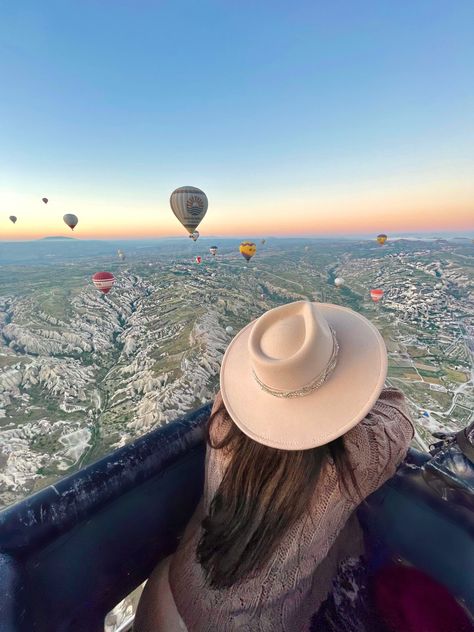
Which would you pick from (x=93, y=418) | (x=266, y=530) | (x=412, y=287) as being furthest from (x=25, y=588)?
(x=412, y=287)

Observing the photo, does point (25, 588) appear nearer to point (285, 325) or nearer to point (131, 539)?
point (131, 539)

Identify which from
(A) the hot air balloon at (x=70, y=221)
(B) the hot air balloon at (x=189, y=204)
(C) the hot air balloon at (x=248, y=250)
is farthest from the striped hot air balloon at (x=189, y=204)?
(A) the hot air balloon at (x=70, y=221)

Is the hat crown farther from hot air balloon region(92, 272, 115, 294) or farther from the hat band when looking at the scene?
hot air balloon region(92, 272, 115, 294)

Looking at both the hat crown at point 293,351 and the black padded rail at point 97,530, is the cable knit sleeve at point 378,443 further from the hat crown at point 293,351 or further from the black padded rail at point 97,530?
the black padded rail at point 97,530

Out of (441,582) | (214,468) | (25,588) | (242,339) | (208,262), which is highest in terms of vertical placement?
(242,339)

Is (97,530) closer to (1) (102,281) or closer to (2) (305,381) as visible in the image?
(2) (305,381)

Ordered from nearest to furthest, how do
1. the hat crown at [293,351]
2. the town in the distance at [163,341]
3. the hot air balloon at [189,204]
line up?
the hat crown at [293,351] → the hot air balloon at [189,204] → the town in the distance at [163,341]

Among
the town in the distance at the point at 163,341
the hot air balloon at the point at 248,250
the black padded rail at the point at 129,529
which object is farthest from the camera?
the town in the distance at the point at 163,341

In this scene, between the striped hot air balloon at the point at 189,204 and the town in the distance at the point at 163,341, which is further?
the town in the distance at the point at 163,341
